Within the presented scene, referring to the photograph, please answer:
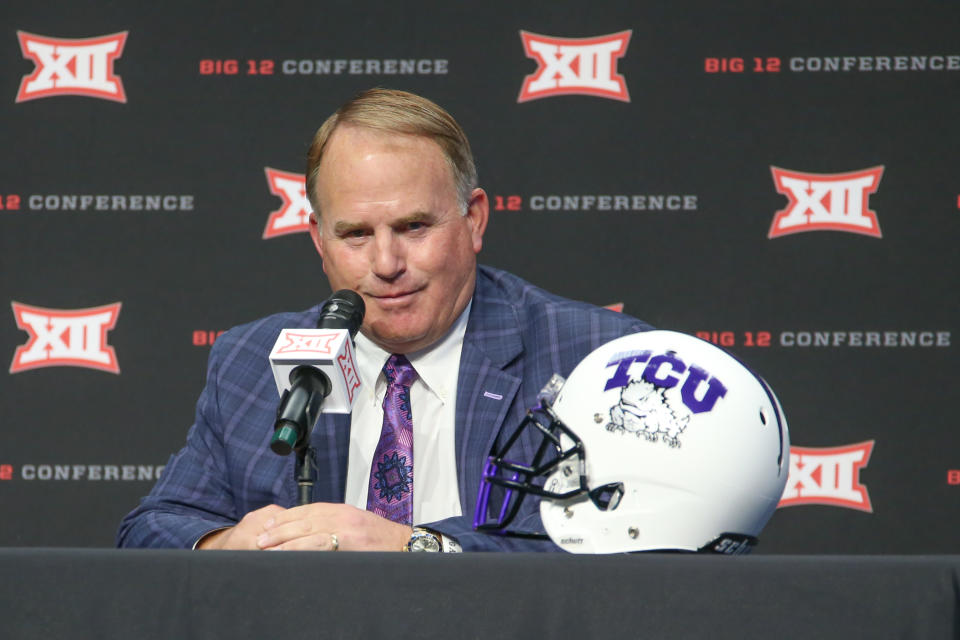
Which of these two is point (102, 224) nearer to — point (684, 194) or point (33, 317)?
point (33, 317)

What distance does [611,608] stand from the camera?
976 mm

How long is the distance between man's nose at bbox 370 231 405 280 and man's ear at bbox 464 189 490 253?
0.18 metres

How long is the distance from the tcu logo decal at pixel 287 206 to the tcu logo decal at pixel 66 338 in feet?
1.62

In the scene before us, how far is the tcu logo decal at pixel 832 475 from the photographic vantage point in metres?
2.80

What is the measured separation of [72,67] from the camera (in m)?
3.01

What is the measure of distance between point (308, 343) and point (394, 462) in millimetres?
640

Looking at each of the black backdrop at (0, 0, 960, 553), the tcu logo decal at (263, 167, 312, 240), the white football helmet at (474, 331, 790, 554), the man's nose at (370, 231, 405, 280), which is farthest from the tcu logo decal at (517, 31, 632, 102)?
the white football helmet at (474, 331, 790, 554)

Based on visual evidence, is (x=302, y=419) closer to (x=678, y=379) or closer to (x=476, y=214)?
(x=678, y=379)

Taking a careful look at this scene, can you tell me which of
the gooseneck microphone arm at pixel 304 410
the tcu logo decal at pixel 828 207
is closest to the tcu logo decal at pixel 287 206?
the tcu logo decal at pixel 828 207

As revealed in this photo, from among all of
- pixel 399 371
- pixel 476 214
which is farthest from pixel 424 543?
pixel 476 214

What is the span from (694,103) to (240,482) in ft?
5.44

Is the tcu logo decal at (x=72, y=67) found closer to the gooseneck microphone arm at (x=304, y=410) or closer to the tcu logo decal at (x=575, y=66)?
the tcu logo decal at (x=575, y=66)

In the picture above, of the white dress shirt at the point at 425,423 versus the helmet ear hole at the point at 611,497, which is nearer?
the helmet ear hole at the point at 611,497

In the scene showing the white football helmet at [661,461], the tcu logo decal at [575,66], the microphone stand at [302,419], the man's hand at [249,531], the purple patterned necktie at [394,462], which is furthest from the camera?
the tcu logo decal at [575,66]
